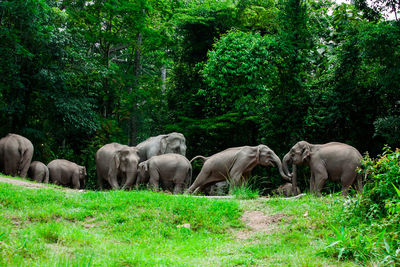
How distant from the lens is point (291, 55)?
15.2m

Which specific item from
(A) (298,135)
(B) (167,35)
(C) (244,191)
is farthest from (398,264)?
(B) (167,35)

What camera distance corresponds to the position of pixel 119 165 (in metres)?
13.4

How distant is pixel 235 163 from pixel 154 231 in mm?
4803

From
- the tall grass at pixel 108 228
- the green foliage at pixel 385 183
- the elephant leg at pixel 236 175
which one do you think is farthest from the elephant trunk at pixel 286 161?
the green foliage at pixel 385 183

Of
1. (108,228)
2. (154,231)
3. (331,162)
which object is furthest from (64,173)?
(331,162)

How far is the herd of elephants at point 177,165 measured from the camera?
398 inches

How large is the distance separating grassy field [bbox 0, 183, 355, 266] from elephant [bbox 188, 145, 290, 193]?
233 centimetres

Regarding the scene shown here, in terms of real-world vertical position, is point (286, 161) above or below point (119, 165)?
above

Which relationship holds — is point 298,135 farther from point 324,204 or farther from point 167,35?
point 167,35

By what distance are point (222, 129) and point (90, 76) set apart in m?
6.65

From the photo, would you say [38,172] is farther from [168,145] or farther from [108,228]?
[108,228]

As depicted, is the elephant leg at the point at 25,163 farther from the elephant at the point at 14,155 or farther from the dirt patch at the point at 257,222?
the dirt patch at the point at 257,222

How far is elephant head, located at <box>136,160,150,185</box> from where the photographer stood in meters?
12.2

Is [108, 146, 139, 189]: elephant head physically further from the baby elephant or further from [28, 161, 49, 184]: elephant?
[28, 161, 49, 184]: elephant
